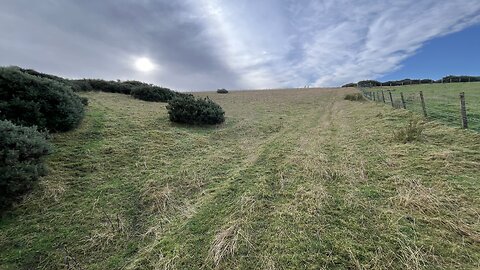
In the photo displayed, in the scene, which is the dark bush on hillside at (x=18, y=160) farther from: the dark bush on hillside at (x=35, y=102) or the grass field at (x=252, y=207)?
the dark bush on hillside at (x=35, y=102)

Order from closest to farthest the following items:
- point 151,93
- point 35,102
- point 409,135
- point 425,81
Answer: point 35,102 < point 409,135 < point 151,93 < point 425,81

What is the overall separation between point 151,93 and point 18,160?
15.1 meters

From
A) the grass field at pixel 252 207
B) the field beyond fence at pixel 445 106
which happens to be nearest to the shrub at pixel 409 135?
the grass field at pixel 252 207

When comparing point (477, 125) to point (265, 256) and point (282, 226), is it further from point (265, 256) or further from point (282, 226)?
point (265, 256)

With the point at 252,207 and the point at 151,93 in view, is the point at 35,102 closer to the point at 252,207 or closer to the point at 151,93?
the point at 252,207

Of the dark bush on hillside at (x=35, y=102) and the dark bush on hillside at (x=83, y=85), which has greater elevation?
the dark bush on hillside at (x=83, y=85)

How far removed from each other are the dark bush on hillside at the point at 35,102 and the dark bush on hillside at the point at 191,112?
A: 423 cm

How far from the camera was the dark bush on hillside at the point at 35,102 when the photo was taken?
24.2ft

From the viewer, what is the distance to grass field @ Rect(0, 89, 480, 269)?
368 centimetres

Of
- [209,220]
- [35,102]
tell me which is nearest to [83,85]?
[35,102]

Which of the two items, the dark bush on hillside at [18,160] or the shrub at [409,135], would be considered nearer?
the dark bush on hillside at [18,160]

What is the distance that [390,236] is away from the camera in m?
3.79

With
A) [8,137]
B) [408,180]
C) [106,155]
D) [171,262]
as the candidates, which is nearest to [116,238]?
[171,262]

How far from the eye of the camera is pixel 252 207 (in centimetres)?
488
